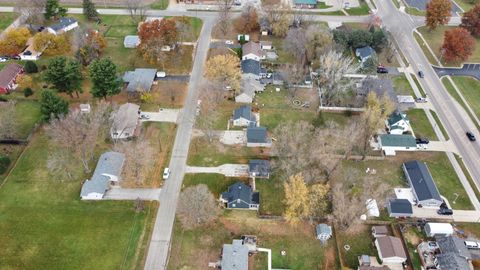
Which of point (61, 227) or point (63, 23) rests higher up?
point (63, 23)

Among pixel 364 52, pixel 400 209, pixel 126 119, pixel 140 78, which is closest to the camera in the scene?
pixel 400 209

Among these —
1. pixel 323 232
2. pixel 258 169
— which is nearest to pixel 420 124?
pixel 323 232

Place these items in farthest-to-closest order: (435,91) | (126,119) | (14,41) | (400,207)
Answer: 1. (14,41)
2. (435,91)
3. (126,119)
4. (400,207)

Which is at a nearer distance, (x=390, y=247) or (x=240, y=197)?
(x=390, y=247)

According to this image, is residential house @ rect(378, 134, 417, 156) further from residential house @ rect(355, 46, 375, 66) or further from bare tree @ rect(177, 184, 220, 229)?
bare tree @ rect(177, 184, 220, 229)

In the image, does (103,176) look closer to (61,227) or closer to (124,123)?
(61,227)

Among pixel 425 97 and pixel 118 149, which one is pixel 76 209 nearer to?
pixel 118 149
